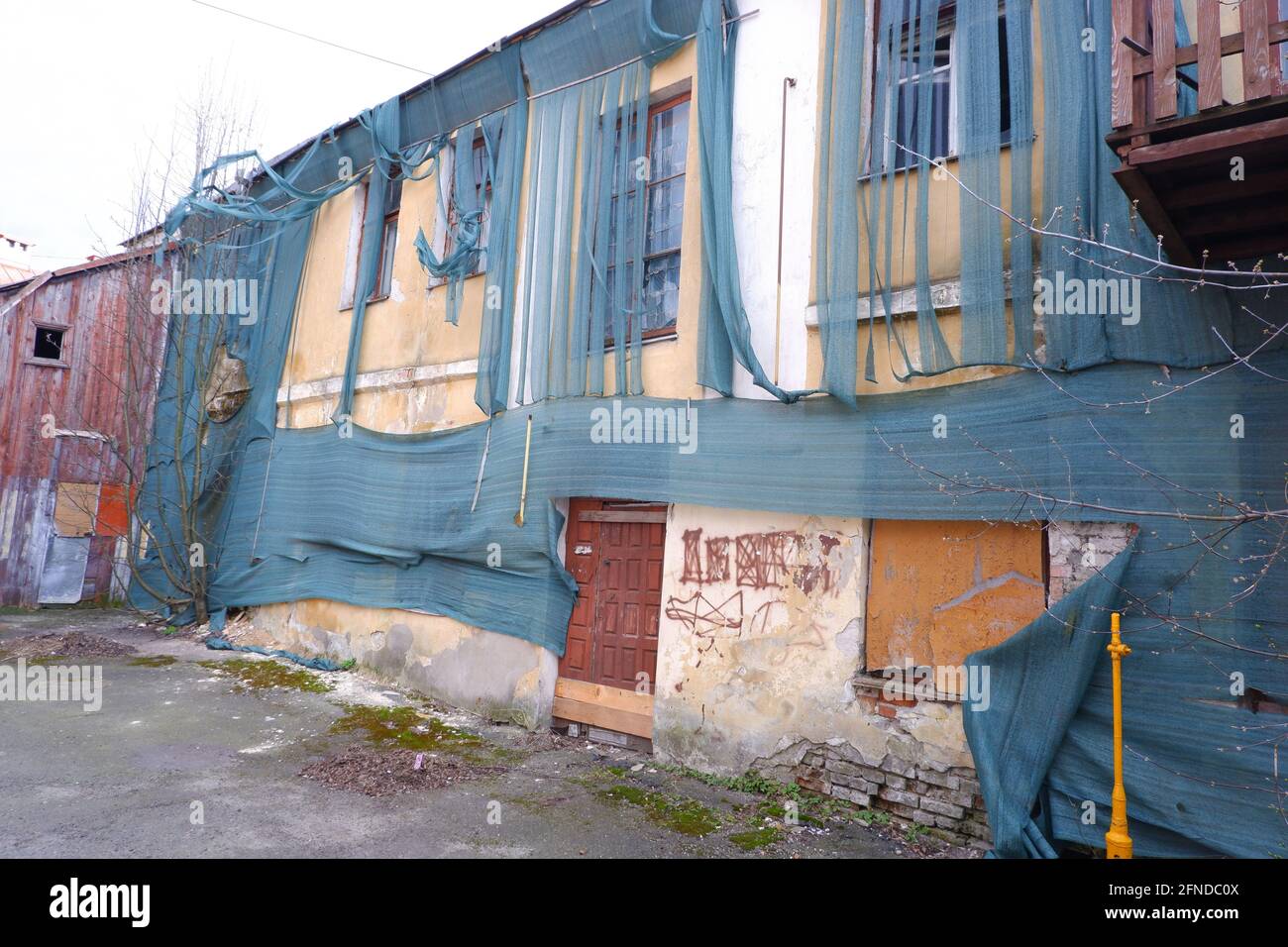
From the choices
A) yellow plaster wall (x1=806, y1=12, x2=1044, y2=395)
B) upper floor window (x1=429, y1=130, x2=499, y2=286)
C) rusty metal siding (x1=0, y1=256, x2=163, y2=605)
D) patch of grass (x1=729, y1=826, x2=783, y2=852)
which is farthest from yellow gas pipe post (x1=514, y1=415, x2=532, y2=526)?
rusty metal siding (x1=0, y1=256, x2=163, y2=605)

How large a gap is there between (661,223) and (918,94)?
2.38 metres

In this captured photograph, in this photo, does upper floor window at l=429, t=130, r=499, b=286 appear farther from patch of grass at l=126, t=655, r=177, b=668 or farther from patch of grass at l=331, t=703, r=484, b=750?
patch of grass at l=126, t=655, r=177, b=668

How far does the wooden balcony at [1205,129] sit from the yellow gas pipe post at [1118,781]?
6.59 feet

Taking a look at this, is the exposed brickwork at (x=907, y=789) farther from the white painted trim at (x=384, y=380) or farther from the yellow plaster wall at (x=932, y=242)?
the white painted trim at (x=384, y=380)

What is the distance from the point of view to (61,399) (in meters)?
13.8

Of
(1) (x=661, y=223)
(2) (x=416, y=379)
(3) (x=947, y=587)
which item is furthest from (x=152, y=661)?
(3) (x=947, y=587)

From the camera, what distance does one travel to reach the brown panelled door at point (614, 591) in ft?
22.2

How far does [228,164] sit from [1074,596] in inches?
459

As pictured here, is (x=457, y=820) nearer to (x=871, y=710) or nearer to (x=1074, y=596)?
(x=871, y=710)

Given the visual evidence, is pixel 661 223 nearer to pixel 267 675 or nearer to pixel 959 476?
pixel 959 476

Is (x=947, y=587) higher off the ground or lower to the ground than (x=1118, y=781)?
higher

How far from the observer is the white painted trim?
28.2 ft

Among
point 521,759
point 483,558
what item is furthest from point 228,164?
point 521,759

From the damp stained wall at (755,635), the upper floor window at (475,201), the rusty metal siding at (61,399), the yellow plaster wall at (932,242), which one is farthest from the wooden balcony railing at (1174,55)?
the rusty metal siding at (61,399)
